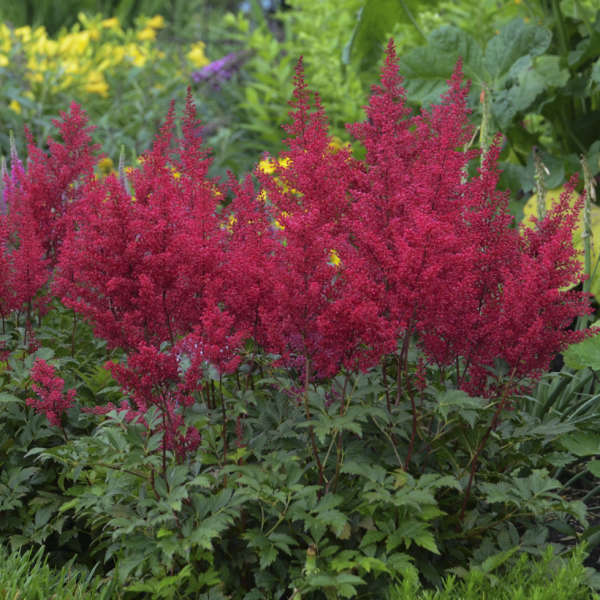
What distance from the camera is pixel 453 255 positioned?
212cm

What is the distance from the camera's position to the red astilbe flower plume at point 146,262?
7.11 ft

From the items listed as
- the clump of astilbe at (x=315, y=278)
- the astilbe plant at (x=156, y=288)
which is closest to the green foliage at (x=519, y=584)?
the clump of astilbe at (x=315, y=278)

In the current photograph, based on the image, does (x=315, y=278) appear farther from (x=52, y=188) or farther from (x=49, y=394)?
(x=52, y=188)

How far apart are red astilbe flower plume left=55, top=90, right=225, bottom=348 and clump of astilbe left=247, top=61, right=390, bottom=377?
0.68 feet

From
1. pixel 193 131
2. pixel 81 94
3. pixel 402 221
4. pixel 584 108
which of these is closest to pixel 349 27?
pixel 81 94

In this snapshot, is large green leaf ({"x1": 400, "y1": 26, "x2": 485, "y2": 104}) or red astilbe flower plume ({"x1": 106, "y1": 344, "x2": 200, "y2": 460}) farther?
large green leaf ({"x1": 400, "y1": 26, "x2": 485, "y2": 104})

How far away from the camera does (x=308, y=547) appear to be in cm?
241

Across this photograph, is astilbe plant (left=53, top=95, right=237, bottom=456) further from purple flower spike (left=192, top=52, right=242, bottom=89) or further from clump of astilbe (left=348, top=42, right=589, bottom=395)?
purple flower spike (left=192, top=52, right=242, bottom=89)

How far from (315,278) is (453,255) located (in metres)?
0.37

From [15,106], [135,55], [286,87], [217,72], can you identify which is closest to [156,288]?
[286,87]

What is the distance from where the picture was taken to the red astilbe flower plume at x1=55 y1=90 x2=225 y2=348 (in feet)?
7.11

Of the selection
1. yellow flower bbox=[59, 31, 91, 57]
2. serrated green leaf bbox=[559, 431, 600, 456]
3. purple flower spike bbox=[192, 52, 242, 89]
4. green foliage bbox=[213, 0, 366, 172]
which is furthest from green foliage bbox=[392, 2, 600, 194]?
yellow flower bbox=[59, 31, 91, 57]

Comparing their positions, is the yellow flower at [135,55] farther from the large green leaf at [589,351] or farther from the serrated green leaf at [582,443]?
the serrated green leaf at [582,443]

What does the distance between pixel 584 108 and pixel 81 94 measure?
5.35 metres
